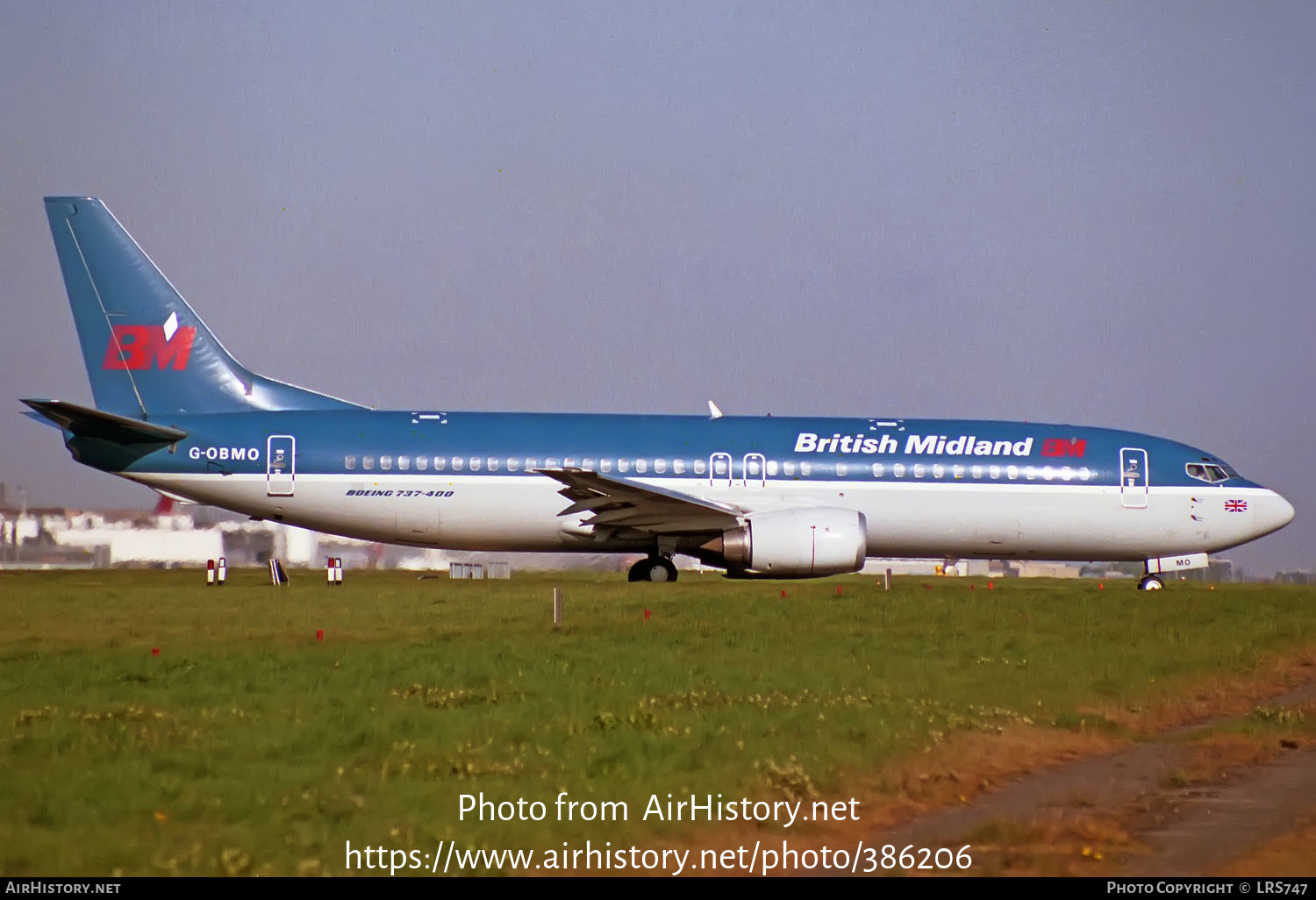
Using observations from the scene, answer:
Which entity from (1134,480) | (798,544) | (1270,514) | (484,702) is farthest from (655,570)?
(484,702)

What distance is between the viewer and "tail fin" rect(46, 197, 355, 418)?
29.7 metres

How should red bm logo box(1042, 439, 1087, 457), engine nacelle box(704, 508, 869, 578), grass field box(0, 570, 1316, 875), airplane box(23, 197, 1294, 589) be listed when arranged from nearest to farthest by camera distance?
grass field box(0, 570, 1316, 875) < engine nacelle box(704, 508, 869, 578) < airplane box(23, 197, 1294, 589) < red bm logo box(1042, 439, 1087, 457)

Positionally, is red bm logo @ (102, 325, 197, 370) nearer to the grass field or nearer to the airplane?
the airplane

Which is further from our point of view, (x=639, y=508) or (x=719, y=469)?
(x=719, y=469)

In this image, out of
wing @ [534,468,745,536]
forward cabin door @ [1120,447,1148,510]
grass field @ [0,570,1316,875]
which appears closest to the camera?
grass field @ [0,570,1316,875]

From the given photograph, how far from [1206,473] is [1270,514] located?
1.63 metres

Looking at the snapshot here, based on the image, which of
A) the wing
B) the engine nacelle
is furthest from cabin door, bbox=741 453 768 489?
the engine nacelle

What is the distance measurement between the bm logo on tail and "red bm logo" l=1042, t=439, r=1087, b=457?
60.8 ft

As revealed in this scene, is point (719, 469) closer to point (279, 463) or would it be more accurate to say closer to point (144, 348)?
point (279, 463)

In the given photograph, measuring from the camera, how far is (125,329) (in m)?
29.8

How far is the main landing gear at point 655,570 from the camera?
95.3 feet

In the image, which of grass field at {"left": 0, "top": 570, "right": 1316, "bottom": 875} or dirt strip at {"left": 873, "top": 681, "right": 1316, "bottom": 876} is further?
grass field at {"left": 0, "top": 570, "right": 1316, "bottom": 875}

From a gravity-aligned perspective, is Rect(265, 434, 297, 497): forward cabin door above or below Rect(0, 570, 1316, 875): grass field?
above

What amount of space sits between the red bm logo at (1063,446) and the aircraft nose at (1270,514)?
13.3ft
